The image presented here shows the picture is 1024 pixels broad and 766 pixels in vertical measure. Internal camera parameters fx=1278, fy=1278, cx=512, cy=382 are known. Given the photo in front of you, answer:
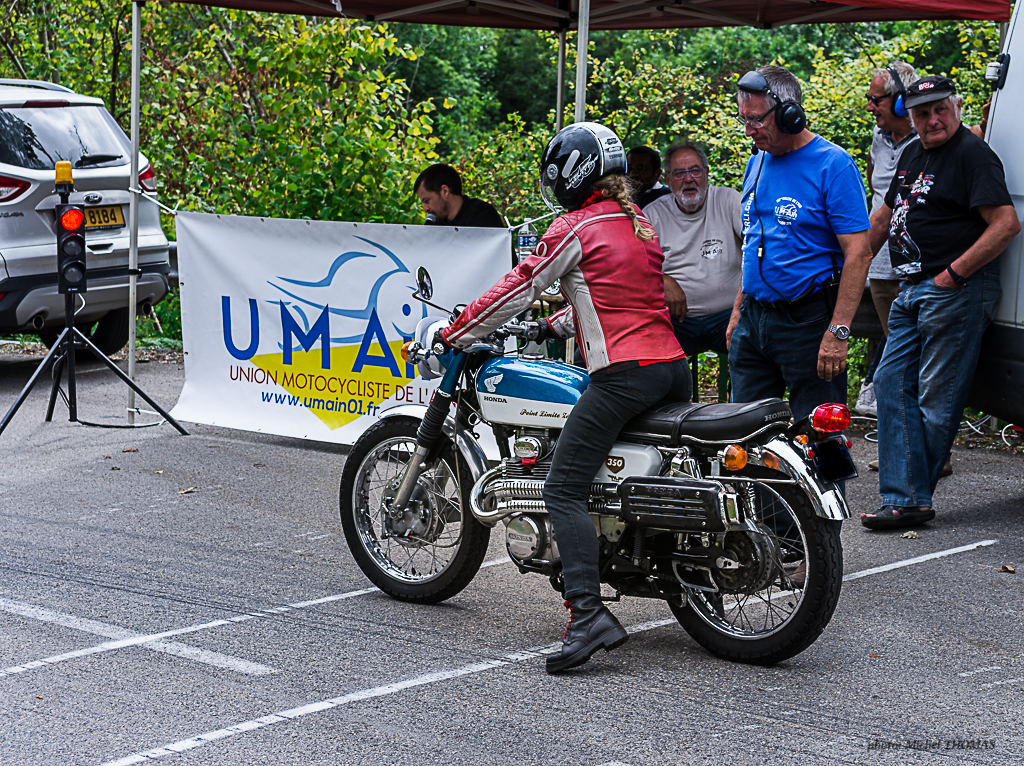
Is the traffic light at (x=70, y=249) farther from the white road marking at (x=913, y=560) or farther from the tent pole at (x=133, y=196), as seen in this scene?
the white road marking at (x=913, y=560)

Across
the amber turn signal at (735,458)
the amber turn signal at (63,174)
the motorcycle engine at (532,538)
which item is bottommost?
the motorcycle engine at (532,538)

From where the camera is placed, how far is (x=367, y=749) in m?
3.75

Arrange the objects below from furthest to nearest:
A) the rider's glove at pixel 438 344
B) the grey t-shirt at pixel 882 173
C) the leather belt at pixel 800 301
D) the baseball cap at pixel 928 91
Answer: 1. the grey t-shirt at pixel 882 173
2. the baseball cap at pixel 928 91
3. the leather belt at pixel 800 301
4. the rider's glove at pixel 438 344

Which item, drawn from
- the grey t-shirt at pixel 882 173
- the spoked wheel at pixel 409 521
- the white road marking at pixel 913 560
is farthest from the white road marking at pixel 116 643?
the grey t-shirt at pixel 882 173

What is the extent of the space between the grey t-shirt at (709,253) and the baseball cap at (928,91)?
1.35 meters

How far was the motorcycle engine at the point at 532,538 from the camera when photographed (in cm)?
468

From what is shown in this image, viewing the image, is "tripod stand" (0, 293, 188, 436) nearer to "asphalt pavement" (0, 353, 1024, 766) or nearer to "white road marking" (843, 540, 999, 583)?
"asphalt pavement" (0, 353, 1024, 766)

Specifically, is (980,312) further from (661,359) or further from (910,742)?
(910,742)

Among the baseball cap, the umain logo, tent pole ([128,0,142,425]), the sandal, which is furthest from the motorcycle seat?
tent pole ([128,0,142,425])

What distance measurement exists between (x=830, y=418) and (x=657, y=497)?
64 cm

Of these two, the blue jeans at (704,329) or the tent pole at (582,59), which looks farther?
the blue jeans at (704,329)

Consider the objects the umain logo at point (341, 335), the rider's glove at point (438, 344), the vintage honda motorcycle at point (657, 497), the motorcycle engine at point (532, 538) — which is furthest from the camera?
the umain logo at point (341, 335)

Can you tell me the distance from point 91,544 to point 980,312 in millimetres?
4480

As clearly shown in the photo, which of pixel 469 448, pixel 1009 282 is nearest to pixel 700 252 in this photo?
pixel 1009 282
